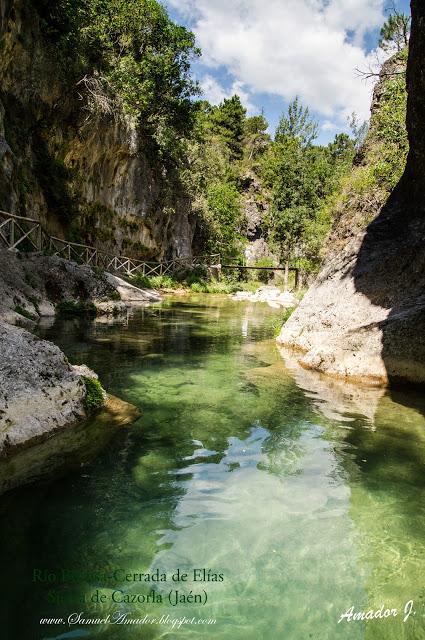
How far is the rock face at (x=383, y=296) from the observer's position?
779 centimetres

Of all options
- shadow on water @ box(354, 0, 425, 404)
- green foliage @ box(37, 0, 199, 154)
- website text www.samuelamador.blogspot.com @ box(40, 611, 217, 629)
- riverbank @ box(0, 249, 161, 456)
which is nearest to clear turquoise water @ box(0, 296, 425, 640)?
website text www.samuelamador.blogspot.com @ box(40, 611, 217, 629)

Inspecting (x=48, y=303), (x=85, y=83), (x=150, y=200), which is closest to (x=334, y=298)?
(x=48, y=303)

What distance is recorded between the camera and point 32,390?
15.5 ft

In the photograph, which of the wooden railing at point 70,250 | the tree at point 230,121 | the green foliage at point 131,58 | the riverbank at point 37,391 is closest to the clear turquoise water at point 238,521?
the riverbank at point 37,391

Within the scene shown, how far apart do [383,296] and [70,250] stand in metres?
17.4

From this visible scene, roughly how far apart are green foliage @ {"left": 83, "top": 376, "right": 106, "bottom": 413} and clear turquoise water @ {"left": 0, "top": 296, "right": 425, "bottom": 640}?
570mm

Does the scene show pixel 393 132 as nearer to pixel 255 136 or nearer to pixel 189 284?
pixel 189 284

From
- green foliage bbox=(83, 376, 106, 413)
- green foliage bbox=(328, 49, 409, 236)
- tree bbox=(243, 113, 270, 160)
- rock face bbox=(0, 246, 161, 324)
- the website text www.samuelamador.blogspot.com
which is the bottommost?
the website text www.samuelamador.blogspot.com

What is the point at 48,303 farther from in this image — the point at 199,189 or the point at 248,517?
the point at 199,189

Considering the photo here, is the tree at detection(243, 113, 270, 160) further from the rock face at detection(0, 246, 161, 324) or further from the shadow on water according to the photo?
the shadow on water

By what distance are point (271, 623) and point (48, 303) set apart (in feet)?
46.3

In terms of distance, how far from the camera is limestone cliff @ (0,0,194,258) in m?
18.8

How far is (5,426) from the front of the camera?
4.29 meters

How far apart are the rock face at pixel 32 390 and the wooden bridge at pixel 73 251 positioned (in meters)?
10.5
